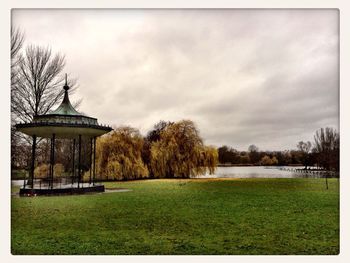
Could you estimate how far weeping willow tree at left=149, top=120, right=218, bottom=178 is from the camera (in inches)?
522

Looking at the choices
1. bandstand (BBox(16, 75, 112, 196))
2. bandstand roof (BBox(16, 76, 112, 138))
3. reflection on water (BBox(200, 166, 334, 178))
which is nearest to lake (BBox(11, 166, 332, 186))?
reflection on water (BBox(200, 166, 334, 178))

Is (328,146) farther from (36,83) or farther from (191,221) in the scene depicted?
(36,83)

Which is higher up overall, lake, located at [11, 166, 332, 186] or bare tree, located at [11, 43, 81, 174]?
bare tree, located at [11, 43, 81, 174]

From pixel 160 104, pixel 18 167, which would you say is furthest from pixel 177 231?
pixel 18 167

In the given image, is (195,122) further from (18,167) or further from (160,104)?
(18,167)

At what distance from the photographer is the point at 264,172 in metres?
12.2

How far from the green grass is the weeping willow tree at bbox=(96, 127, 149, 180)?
110 inches

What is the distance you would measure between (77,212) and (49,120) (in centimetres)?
330

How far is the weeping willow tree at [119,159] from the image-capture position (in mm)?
15109

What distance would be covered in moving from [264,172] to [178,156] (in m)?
3.96

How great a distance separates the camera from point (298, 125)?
1082cm

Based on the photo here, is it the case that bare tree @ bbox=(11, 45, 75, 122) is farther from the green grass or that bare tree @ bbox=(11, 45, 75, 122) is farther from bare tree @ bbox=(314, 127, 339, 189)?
bare tree @ bbox=(314, 127, 339, 189)

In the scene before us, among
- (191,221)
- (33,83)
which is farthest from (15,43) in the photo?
(191,221)

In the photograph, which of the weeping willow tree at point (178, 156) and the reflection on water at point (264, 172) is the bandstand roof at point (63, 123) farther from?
the reflection on water at point (264, 172)
